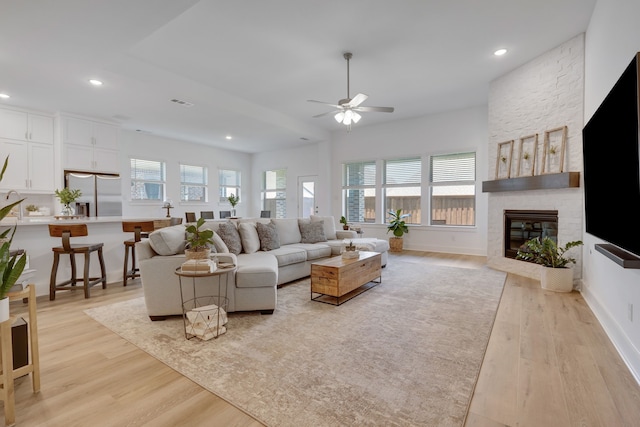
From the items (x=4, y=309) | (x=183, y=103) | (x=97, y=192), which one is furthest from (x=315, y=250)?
(x=97, y=192)

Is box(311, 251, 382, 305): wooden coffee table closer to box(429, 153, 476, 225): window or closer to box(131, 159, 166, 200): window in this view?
box(429, 153, 476, 225): window

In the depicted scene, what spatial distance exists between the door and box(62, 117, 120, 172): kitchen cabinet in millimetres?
4817

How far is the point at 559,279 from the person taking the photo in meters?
3.90

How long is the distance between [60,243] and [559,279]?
658cm

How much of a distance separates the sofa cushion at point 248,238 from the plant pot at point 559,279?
394 centimetres

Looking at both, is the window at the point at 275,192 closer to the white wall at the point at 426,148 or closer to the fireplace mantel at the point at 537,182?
the white wall at the point at 426,148

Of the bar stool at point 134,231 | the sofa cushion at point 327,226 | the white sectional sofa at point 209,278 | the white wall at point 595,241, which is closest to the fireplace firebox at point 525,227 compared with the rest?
the white wall at point 595,241

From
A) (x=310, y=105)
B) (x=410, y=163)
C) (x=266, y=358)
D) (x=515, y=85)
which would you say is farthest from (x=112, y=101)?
(x=515, y=85)

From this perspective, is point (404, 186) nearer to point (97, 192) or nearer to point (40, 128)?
point (97, 192)

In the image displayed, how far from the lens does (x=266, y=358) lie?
7.40ft

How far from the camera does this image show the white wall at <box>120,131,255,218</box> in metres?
7.60

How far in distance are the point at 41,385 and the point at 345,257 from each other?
2.89 meters

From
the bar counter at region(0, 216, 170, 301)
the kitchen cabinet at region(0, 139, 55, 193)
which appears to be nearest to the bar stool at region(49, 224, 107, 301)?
the bar counter at region(0, 216, 170, 301)

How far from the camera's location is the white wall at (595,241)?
84.8 inches
